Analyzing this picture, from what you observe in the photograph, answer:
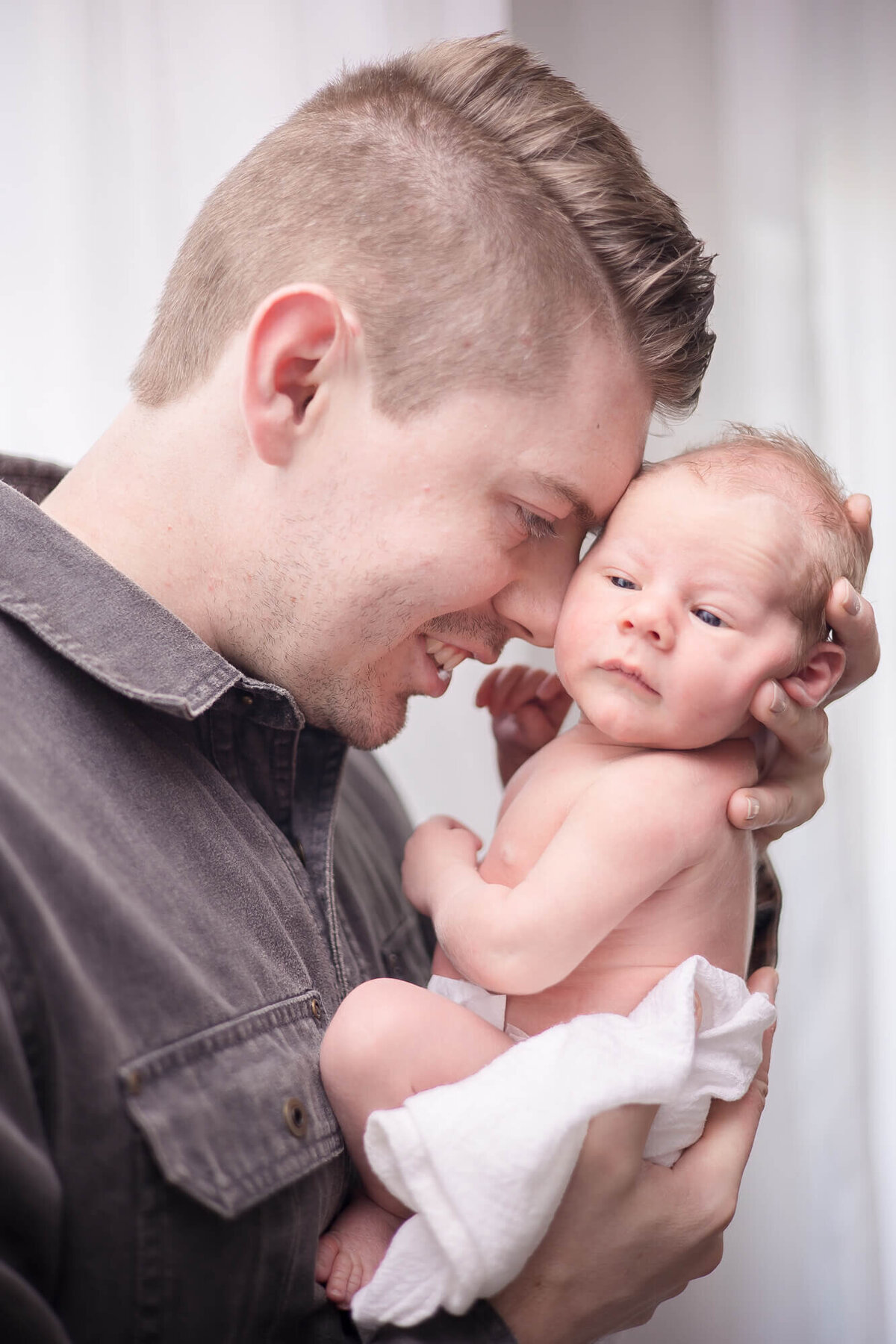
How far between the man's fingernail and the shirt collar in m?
0.56

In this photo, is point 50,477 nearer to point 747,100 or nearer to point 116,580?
point 116,580

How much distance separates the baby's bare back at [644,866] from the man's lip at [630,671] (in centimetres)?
8

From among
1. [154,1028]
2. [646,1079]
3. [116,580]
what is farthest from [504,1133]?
[116,580]

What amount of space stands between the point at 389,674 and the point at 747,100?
124 cm

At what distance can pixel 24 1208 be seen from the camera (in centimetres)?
74

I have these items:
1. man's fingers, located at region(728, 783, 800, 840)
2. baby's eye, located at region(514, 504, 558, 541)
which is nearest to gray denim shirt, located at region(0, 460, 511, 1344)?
baby's eye, located at region(514, 504, 558, 541)

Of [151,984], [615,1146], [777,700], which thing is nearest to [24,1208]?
[151,984]

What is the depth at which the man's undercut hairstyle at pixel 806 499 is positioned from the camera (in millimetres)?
1112

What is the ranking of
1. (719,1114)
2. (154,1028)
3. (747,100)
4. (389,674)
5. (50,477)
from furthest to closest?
(747,100)
(50,477)
(389,674)
(719,1114)
(154,1028)

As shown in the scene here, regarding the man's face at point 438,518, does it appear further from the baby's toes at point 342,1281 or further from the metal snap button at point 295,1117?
the baby's toes at point 342,1281

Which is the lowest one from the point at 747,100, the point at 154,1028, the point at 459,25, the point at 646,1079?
the point at 646,1079

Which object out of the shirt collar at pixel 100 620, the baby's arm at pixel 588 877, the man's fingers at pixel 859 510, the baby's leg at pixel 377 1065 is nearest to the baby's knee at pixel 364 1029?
the baby's leg at pixel 377 1065

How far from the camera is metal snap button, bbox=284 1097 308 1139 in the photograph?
0.91 metres

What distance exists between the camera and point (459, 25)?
177cm
